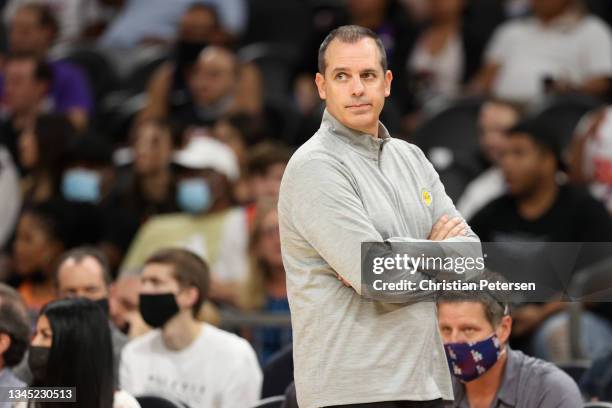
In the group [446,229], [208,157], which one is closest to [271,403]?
[446,229]

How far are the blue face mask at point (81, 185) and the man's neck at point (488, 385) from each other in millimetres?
3632

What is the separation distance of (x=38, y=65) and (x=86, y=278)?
12.4 ft

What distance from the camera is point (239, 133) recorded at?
8.20 m

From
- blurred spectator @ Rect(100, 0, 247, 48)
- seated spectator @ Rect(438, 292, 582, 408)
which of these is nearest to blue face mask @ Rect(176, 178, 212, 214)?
blurred spectator @ Rect(100, 0, 247, 48)

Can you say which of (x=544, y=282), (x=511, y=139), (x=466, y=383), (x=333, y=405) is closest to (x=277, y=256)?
(x=511, y=139)

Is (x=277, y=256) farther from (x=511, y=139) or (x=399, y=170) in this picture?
(x=399, y=170)

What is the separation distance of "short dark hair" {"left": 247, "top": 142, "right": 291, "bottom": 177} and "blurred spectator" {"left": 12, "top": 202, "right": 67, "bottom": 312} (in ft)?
3.58

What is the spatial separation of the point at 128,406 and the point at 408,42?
5079 millimetres

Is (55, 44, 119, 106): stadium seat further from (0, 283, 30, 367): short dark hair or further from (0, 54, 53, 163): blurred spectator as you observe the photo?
(0, 283, 30, 367): short dark hair

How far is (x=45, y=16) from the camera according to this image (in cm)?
962

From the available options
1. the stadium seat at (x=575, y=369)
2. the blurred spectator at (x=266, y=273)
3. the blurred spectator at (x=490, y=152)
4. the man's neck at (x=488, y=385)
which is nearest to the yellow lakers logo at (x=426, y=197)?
the man's neck at (x=488, y=385)

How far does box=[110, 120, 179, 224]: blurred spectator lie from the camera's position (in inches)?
302

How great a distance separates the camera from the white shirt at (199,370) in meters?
5.38

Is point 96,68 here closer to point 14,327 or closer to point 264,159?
point 264,159
